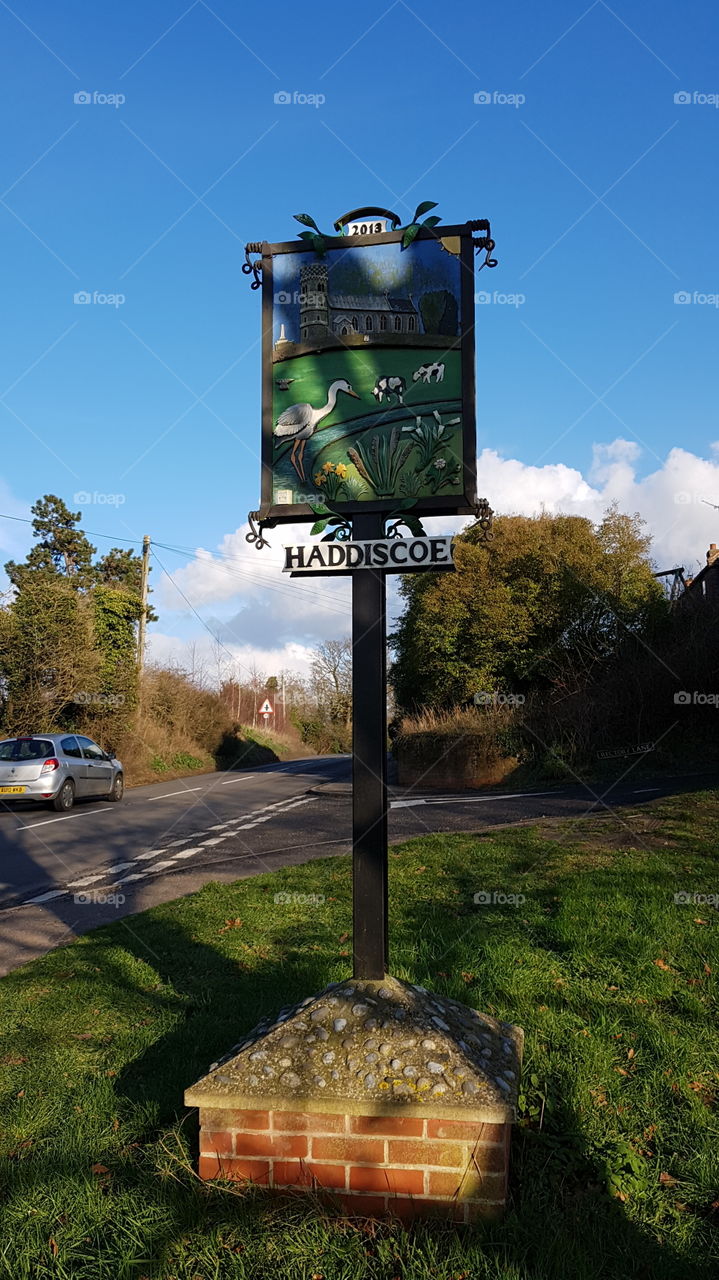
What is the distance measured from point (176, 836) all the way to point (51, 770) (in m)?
5.23

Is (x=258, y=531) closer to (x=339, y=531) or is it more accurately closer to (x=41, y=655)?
(x=339, y=531)

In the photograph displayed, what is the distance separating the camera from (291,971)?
17.3 ft

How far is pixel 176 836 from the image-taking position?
13.2 metres

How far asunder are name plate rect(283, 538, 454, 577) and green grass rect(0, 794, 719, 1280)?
2.23 meters

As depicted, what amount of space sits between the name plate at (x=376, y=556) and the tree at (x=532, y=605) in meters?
21.1

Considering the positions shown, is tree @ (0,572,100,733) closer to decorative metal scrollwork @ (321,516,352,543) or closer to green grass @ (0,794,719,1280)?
green grass @ (0,794,719,1280)

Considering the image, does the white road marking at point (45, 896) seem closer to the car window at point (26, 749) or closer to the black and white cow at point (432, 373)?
the black and white cow at point (432, 373)

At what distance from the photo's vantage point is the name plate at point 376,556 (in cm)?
370

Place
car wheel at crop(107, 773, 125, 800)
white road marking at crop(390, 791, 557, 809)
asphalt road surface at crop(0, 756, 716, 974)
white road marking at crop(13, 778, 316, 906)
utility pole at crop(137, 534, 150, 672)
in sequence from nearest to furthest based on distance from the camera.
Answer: asphalt road surface at crop(0, 756, 716, 974), white road marking at crop(13, 778, 316, 906), white road marking at crop(390, 791, 557, 809), car wheel at crop(107, 773, 125, 800), utility pole at crop(137, 534, 150, 672)

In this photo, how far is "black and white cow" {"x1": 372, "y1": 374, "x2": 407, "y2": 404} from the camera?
3.84 meters

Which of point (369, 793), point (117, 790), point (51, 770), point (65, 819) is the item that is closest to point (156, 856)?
point (65, 819)

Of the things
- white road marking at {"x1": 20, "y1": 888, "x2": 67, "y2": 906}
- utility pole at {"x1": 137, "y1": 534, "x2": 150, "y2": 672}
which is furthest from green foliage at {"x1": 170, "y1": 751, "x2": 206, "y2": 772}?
white road marking at {"x1": 20, "y1": 888, "x2": 67, "y2": 906}

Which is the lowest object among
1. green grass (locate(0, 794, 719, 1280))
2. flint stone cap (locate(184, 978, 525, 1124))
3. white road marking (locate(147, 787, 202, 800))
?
white road marking (locate(147, 787, 202, 800))

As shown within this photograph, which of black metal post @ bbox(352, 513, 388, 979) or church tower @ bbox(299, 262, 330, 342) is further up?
church tower @ bbox(299, 262, 330, 342)
